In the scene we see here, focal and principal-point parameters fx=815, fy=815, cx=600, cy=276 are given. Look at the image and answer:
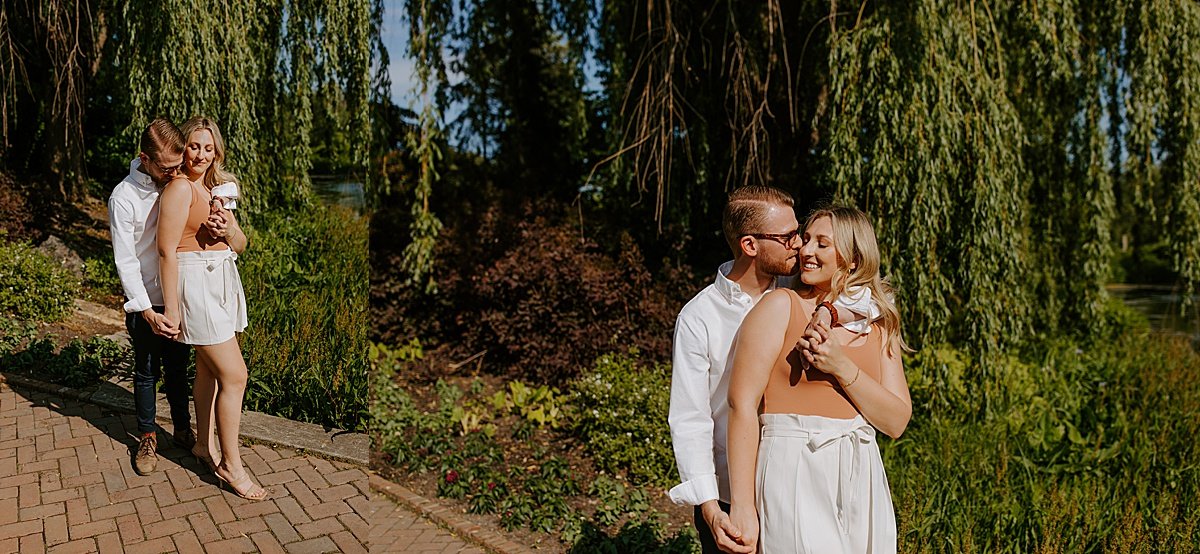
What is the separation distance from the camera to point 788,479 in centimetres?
197

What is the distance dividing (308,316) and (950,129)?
312 centimetres

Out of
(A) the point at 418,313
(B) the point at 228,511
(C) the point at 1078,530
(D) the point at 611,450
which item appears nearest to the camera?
(B) the point at 228,511

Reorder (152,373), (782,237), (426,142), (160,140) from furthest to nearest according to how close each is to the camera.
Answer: (426,142)
(782,237)
(160,140)
(152,373)

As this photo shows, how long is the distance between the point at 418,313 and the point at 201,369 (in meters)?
4.08

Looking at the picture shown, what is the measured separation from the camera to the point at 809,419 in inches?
77.5

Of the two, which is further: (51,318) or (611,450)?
(611,450)

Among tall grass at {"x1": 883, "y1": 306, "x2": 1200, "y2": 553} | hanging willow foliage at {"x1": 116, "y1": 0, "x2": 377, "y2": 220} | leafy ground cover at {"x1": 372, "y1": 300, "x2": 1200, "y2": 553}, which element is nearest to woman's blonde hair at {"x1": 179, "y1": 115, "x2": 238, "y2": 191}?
hanging willow foliage at {"x1": 116, "y1": 0, "x2": 377, "y2": 220}

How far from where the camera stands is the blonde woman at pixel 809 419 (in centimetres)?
194

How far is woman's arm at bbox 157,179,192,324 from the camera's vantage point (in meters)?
1.83

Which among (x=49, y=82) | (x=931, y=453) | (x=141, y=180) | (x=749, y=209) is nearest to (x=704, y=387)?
(x=749, y=209)

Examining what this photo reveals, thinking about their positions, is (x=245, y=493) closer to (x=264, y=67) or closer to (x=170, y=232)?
(x=170, y=232)

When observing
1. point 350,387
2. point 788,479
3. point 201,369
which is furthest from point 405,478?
point 788,479

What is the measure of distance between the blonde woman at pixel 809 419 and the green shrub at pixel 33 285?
1612 millimetres

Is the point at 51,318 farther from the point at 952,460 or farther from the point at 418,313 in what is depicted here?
the point at 418,313
